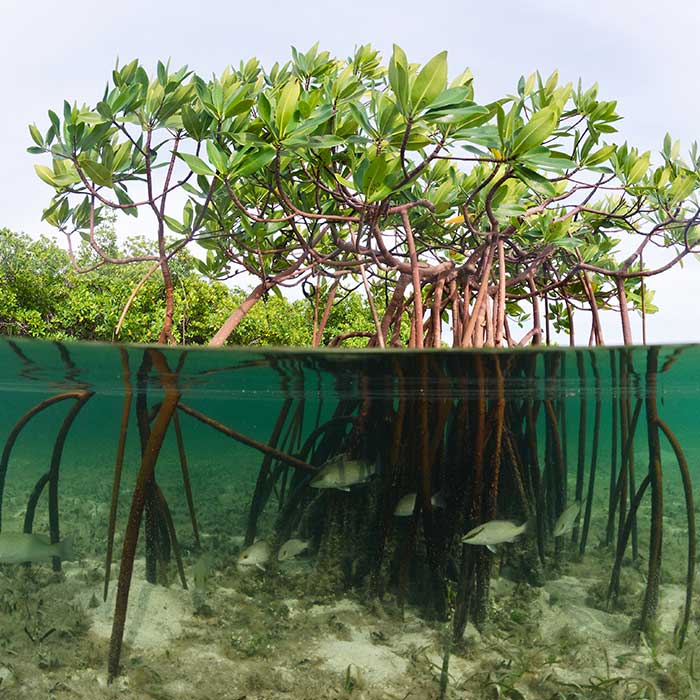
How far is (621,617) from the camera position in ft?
10.4

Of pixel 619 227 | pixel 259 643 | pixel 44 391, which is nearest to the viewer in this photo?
pixel 259 643

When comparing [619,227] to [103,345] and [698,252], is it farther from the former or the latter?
[103,345]

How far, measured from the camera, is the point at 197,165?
2.63m

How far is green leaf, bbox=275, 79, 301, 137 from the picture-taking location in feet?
7.98

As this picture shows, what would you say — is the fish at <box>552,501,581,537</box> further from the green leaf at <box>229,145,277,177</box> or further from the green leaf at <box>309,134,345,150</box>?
the green leaf at <box>229,145,277,177</box>

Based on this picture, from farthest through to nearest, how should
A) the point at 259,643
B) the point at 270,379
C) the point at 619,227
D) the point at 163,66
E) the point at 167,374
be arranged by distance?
the point at 619,227 < the point at 270,379 < the point at 167,374 < the point at 163,66 < the point at 259,643

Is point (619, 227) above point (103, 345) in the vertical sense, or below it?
above

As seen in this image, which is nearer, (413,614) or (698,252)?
(413,614)

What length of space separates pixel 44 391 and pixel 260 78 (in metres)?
2.30

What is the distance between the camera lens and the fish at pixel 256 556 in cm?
295

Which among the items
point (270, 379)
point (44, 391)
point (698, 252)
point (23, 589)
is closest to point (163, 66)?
point (270, 379)

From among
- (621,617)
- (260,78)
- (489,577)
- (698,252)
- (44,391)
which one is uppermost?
(260,78)

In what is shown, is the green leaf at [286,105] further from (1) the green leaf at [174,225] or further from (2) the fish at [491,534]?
(2) the fish at [491,534]

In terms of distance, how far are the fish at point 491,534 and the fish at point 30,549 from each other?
6.07 ft
